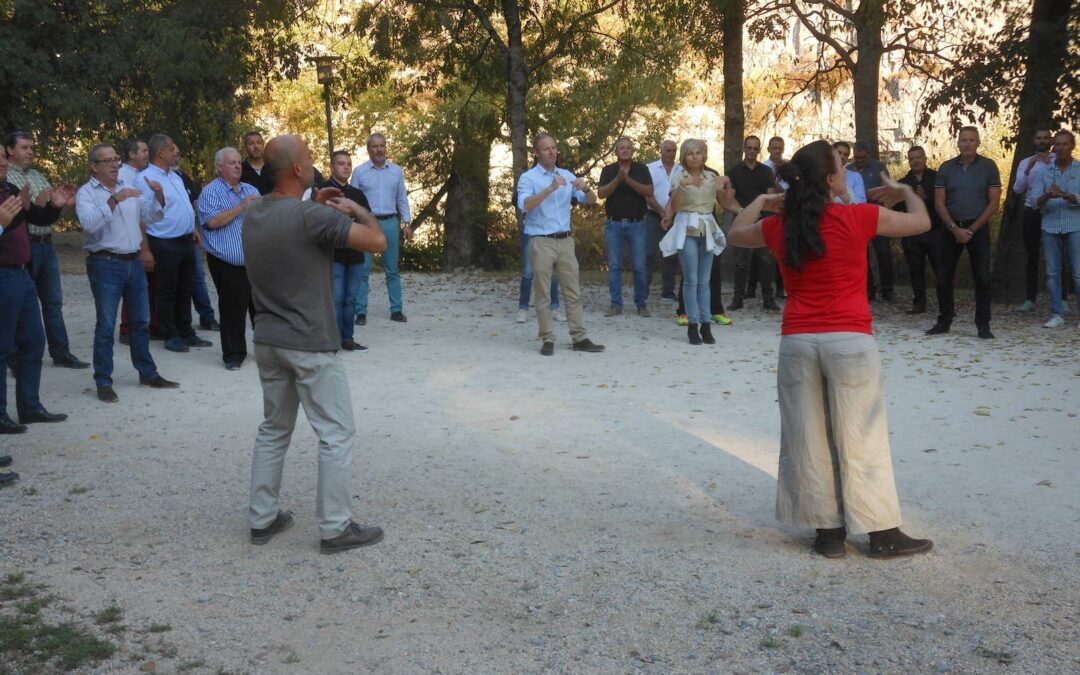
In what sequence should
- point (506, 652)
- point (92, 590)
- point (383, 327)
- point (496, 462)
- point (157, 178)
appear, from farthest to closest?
point (383, 327) → point (157, 178) → point (496, 462) → point (92, 590) → point (506, 652)

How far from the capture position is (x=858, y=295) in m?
5.17

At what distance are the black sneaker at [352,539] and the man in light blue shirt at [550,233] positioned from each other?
5.51 m

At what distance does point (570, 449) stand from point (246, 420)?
262 cm

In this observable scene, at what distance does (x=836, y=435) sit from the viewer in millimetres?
5152

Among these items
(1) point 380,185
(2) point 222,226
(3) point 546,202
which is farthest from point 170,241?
(3) point 546,202

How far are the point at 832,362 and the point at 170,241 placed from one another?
7789mm

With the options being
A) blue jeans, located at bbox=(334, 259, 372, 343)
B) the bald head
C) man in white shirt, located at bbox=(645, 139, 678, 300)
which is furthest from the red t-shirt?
man in white shirt, located at bbox=(645, 139, 678, 300)

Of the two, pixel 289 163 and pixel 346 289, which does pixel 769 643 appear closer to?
pixel 289 163

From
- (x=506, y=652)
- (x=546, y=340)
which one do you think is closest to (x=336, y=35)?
(x=546, y=340)

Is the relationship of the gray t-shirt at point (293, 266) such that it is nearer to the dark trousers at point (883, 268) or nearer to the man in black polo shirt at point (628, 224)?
the man in black polo shirt at point (628, 224)

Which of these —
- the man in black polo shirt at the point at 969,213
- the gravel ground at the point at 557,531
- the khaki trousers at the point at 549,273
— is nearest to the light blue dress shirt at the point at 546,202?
the khaki trousers at the point at 549,273

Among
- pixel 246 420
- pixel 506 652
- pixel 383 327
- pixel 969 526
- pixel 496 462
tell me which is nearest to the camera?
pixel 506 652

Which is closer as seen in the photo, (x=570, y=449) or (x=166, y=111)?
(x=570, y=449)

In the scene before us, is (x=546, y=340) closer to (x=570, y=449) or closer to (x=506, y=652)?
(x=570, y=449)
